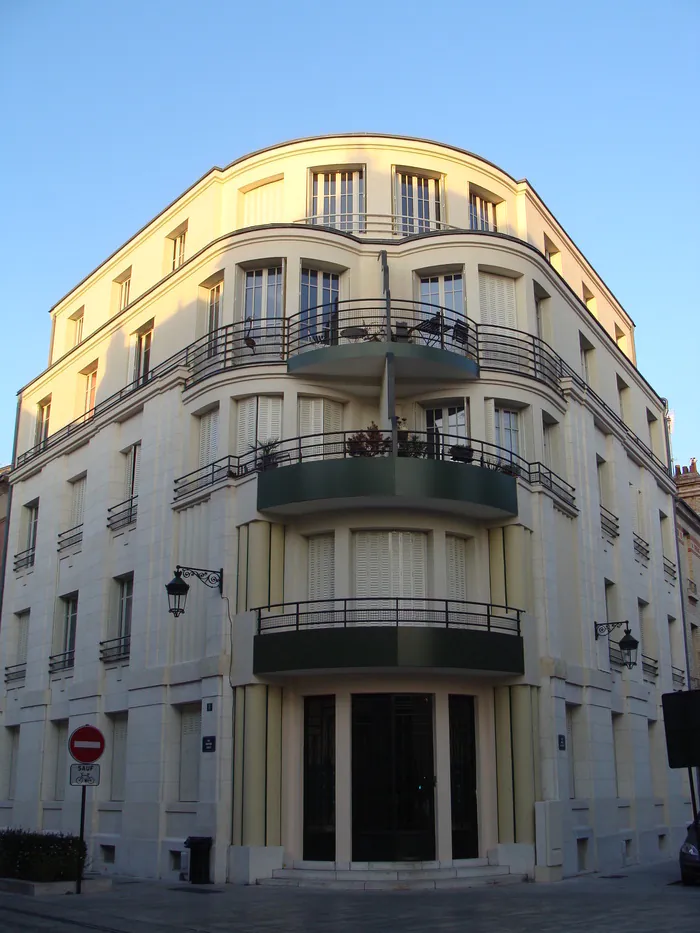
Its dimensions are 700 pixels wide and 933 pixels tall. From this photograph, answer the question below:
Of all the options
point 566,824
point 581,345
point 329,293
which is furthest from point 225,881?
point 581,345

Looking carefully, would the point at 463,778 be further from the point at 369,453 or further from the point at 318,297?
the point at 318,297

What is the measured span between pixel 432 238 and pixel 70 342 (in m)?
15.4

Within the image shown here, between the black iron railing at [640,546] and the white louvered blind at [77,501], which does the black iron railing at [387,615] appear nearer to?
the black iron railing at [640,546]

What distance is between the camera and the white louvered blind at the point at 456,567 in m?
22.1

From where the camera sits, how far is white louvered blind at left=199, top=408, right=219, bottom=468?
79.3ft

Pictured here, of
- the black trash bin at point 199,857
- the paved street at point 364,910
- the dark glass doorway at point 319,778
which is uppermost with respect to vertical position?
the dark glass doorway at point 319,778

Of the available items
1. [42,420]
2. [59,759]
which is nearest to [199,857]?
[59,759]

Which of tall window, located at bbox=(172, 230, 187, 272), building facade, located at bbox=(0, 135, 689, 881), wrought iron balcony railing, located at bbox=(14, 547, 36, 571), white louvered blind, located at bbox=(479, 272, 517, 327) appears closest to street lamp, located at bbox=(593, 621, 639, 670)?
building facade, located at bbox=(0, 135, 689, 881)

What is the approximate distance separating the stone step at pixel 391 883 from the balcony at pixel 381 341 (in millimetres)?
10618

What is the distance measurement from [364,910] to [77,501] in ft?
59.2

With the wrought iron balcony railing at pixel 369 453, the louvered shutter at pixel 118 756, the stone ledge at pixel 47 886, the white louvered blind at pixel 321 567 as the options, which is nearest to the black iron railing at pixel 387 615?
the white louvered blind at pixel 321 567

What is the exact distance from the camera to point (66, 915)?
1577 cm

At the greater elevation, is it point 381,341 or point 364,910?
point 381,341

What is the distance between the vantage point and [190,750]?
22.9 m
